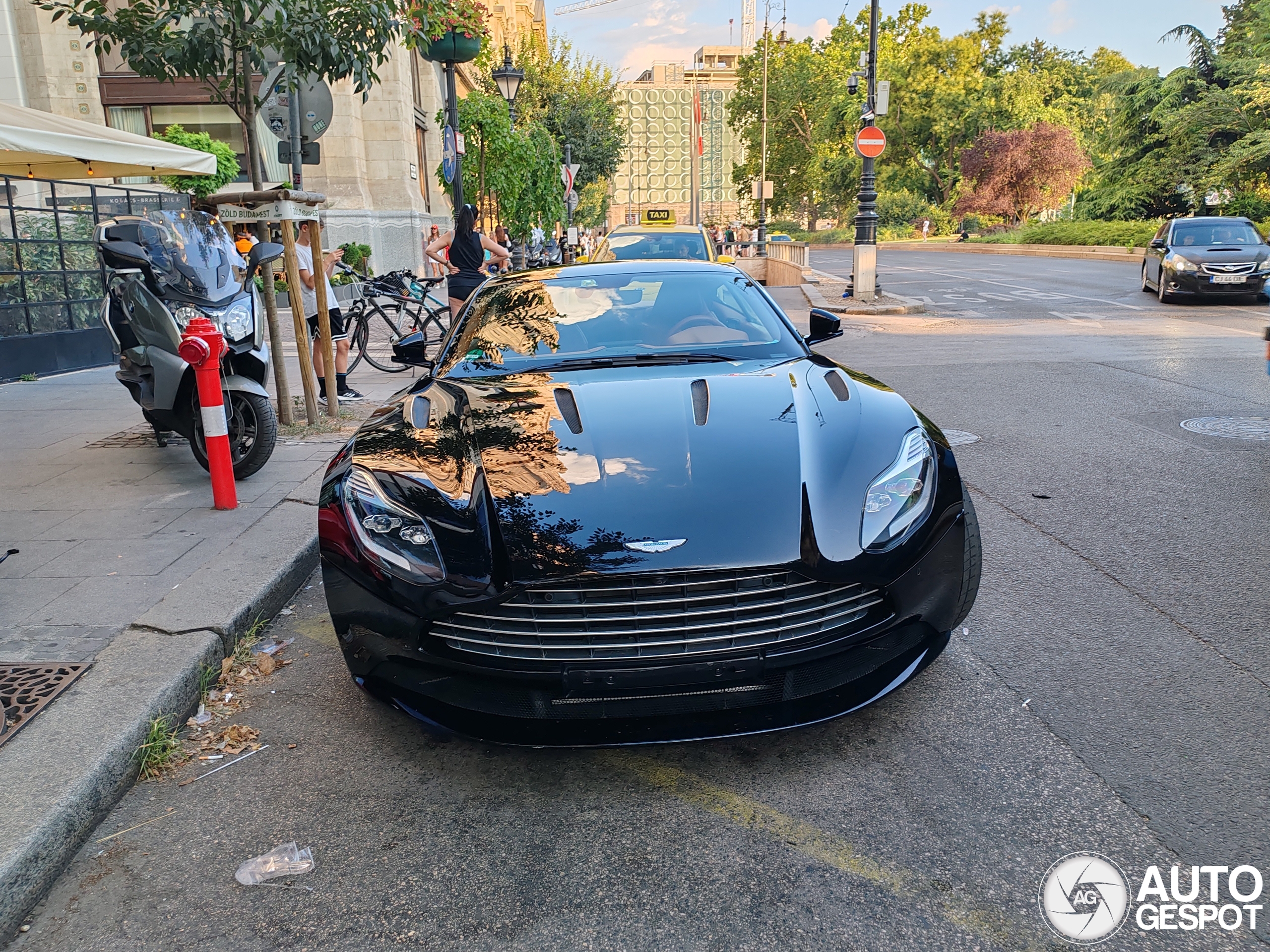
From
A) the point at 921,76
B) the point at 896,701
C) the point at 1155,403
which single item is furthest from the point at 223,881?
the point at 921,76

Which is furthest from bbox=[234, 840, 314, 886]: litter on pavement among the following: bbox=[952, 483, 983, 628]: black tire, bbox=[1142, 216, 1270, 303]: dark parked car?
bbox=[1142, 216, 1270, 303]: dark parked car

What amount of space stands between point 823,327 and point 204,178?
15.1 metres

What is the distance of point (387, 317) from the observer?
480 inches

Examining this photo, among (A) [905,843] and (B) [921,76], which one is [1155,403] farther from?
(B) [921,76]

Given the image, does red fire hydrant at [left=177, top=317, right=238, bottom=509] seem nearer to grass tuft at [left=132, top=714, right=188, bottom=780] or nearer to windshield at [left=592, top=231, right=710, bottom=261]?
grass tuft at [left=132, top=714, right=188, bottom=780]

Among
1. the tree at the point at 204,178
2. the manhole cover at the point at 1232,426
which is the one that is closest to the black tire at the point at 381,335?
the tree at the point at 204,178

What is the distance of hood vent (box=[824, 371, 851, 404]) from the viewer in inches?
142

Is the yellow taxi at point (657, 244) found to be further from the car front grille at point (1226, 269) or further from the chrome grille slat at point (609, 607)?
the chrome grille slat at point (609, 607)

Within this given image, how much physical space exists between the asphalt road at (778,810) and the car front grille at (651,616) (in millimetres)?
470

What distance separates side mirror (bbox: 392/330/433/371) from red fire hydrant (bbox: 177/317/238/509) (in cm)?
126

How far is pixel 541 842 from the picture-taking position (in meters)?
2.61

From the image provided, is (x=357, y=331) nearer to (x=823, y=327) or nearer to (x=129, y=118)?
(x=823, y=327)

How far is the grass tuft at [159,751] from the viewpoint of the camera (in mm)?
3066

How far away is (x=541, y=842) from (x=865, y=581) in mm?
1118
